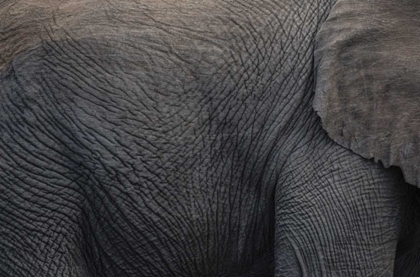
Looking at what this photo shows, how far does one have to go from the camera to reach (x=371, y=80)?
4.85 m

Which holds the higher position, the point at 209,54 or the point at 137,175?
the point at 209,54

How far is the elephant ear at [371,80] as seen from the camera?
4812 mm

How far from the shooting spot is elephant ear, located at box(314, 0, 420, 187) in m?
4.81

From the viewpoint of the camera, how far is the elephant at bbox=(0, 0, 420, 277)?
4.81 metres

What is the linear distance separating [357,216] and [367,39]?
70 cm

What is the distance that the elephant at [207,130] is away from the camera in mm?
4809

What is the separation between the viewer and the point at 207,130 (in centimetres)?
490

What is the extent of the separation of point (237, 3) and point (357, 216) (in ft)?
3.25

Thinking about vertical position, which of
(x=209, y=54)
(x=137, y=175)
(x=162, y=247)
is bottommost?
(x=162, y=247)

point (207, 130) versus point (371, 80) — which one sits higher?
point (371, 80)

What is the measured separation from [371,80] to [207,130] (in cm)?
68

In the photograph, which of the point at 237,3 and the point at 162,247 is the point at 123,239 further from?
the point at 237,3

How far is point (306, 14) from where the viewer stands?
497 centimetres

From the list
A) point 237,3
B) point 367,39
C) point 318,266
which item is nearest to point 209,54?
point 237,3
